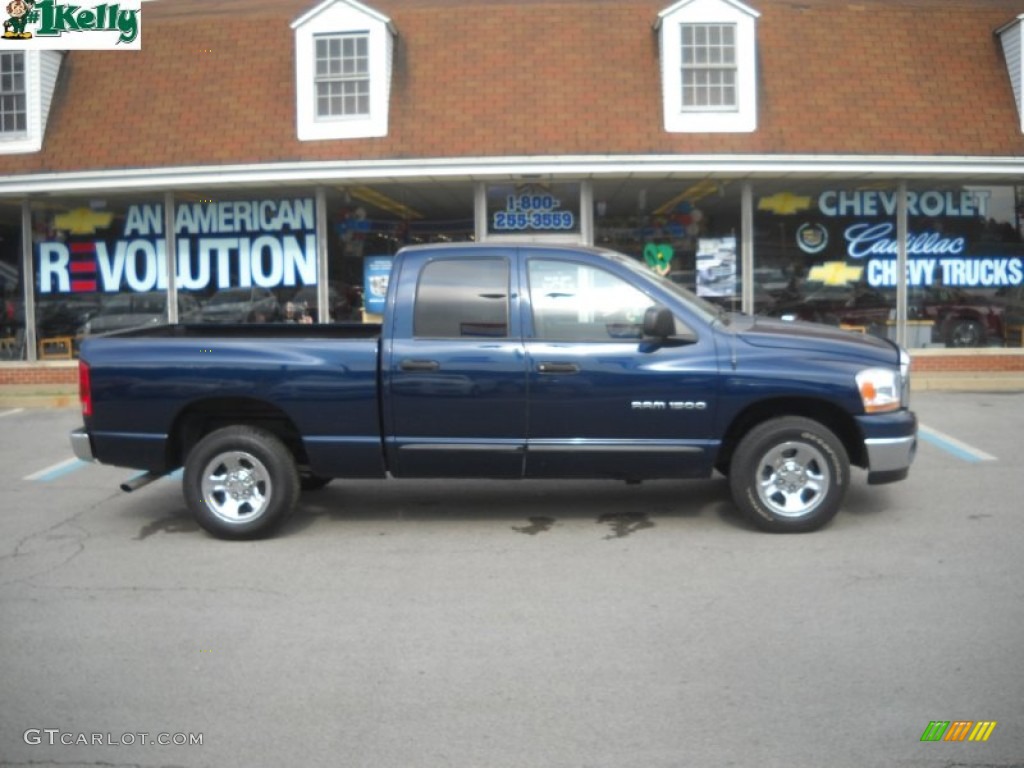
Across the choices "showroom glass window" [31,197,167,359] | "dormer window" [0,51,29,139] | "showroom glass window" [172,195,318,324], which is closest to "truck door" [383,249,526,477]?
"showroom glass window" [172,195,318,324]

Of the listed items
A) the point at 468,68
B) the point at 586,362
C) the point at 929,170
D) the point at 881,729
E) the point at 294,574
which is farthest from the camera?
the point at 468,68

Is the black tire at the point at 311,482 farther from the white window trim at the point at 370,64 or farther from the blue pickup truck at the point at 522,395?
the white window trim at the point at 370,64

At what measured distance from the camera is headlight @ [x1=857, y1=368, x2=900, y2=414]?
736cm

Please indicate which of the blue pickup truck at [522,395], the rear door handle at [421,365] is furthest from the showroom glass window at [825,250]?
the rear door handle at [421,365]

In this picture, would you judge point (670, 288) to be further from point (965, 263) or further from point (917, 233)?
point (965, 263)

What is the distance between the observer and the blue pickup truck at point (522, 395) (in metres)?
7.40

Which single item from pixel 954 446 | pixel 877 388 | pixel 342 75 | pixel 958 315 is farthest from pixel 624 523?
pixel 342 75

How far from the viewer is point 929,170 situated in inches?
592

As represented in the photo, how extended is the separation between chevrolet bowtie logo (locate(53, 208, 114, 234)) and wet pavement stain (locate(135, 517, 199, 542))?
9.46 metres

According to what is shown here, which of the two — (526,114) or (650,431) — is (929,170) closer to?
(526,114)

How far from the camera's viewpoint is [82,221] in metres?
16.7

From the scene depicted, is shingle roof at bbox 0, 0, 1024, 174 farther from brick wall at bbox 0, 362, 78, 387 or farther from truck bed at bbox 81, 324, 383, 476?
truck bed at bbox 81, 324, 383, 476

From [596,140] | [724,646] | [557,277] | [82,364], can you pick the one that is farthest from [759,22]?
[724,646]

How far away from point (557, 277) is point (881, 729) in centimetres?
395
